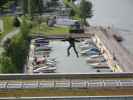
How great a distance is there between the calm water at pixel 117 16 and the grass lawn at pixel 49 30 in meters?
1.05

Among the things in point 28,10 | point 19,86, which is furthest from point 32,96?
point 28,10

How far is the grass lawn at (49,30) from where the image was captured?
A: 27.1 ft

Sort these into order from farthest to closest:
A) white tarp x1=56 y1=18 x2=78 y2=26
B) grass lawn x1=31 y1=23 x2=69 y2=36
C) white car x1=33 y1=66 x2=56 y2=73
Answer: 1. white tarp x1=56 y1=18 x2=78 y2=26
2. grass lawn x1=31 y1=23 x2=69 y2=36
3. white car x1=33 y1=66 x2=56 y2=73

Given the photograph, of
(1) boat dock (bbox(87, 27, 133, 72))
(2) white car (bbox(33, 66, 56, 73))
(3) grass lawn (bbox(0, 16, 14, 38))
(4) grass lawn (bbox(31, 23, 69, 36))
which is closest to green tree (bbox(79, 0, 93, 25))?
(1) boat dock (bbox(87, 27, 133, 72))

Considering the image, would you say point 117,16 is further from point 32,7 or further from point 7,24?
point 7,24

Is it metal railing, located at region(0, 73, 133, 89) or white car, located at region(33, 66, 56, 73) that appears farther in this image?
white car, located at region(33, 66, 56, 73)

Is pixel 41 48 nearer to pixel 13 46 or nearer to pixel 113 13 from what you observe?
pixel 13 46

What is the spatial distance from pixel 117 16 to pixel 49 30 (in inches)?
82.5

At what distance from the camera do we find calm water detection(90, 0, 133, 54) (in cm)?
884

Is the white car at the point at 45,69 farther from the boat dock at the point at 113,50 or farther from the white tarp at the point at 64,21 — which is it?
the white tarp at the point at 64,21

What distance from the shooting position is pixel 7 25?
28.1 ft

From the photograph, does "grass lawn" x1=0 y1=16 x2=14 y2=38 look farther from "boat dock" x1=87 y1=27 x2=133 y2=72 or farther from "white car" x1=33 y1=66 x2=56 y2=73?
"white car" x1=33 y1=66 x2=56 y2=73

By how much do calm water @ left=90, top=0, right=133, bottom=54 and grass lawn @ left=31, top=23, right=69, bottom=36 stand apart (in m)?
1.05

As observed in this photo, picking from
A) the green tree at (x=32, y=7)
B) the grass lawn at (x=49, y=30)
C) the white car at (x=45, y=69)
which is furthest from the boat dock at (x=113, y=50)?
the green tree at (x=32, y=7)
